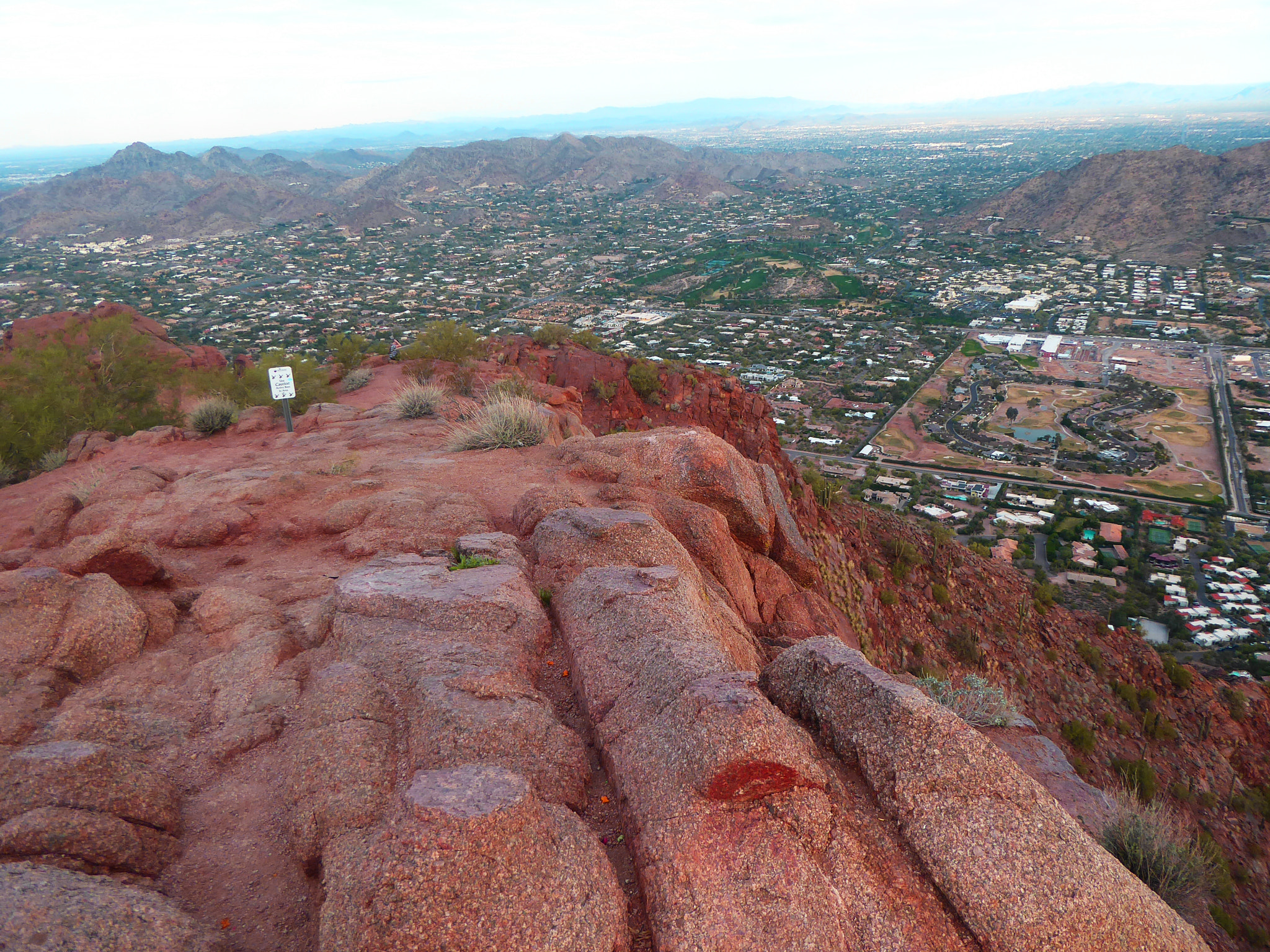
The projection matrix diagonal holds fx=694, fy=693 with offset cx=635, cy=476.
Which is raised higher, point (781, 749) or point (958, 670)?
point (781, 749)

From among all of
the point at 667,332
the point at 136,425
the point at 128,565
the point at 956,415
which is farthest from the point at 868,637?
the point at 667,332

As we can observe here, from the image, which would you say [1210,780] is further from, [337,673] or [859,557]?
[337,673]

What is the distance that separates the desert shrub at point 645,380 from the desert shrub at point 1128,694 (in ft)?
58.0

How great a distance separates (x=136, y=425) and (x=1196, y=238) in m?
157

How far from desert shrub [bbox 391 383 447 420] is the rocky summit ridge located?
8.15 metres

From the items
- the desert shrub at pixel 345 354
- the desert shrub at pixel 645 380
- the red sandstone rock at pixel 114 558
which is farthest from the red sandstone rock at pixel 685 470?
the desert shrub at pixel 345 354

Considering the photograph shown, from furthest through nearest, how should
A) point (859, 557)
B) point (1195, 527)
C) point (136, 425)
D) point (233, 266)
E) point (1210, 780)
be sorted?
point (233, 266) → point (1195, 527) → point (136, 425) → point (859, 557) → point (1210, 780)

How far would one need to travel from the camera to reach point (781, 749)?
5539 mm

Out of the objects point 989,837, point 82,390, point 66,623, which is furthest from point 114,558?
point 82,390

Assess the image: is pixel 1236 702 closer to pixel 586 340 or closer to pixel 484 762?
pixel 484 762

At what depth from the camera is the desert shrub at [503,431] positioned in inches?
619

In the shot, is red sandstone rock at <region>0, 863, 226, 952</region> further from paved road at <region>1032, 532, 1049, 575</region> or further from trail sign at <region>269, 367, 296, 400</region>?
paved road at <region>1032, 532, 1049, 575</region>

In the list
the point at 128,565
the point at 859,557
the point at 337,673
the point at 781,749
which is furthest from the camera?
the point at 859,557

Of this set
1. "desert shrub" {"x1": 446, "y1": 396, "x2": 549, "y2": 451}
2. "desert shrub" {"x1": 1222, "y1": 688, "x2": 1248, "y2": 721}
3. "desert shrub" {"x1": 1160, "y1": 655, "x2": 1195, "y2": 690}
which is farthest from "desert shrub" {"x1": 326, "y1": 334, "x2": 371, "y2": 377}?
"desert shrub" {"x1": 1222, "y1": 688, "x2": 1248, "y2": 721}
